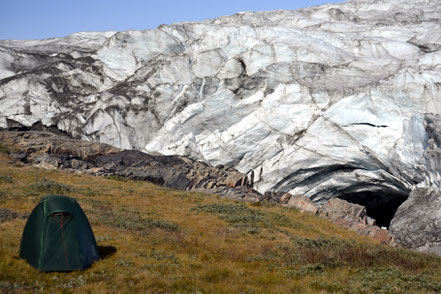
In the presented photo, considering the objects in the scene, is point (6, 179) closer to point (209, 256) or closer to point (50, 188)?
point (50, 188)

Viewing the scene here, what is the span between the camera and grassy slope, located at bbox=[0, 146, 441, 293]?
12180mm

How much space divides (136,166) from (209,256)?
88.5ft

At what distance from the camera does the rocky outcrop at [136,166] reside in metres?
39.5

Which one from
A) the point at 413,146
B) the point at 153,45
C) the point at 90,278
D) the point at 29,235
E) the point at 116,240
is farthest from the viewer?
the point at 153,45

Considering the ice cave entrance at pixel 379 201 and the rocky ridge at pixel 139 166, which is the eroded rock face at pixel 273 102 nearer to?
the ice cave entrance at pixel 379 201

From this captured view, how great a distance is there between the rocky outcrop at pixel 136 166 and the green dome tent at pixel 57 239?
77.2 feet

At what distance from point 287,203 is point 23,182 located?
2011cm

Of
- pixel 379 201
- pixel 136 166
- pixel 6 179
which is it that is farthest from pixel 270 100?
pixel 6 179

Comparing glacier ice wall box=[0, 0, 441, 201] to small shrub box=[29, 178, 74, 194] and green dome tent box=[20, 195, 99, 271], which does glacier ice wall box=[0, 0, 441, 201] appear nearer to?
small shrub box=[29, 178, 74, 194]

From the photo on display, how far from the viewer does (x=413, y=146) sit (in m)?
35.1

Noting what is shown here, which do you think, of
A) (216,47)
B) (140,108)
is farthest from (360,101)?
(140,108)

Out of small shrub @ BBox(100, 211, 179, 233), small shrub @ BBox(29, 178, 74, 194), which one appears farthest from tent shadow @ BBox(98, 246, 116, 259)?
small shrub @ BBox(29, 178, 74, 194)

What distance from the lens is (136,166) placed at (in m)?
41.8

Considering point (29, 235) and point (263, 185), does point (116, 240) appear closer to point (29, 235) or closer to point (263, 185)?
point (29, 235)
